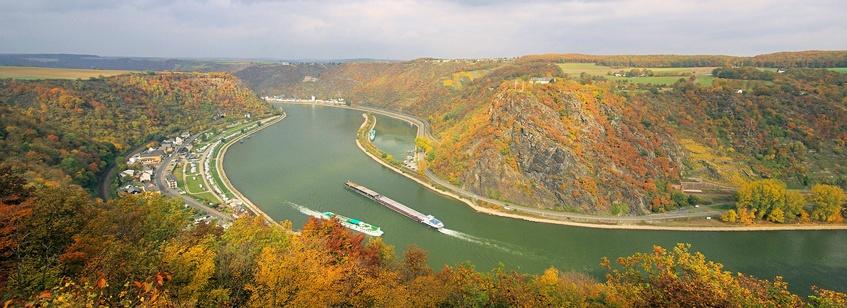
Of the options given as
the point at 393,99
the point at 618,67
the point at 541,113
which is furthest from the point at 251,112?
the point at 618,67

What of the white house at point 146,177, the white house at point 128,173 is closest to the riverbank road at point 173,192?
the white house at point 146,177

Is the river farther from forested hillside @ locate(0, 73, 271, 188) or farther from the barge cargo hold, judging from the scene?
forested hillside @ locate(0, 73, 271, 188)

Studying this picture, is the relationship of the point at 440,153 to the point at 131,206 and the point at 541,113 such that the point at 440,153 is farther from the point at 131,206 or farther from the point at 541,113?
the point at 131,206

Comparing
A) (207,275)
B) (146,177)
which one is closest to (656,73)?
(207,275)

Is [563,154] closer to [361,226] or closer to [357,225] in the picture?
[361,226]

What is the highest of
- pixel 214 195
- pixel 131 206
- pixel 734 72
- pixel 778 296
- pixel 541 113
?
pixel 734 72

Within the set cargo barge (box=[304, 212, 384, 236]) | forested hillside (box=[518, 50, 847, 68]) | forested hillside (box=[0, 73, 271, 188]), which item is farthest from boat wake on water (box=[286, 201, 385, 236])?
forested hillside (box=[518, 50, 847, 68])
